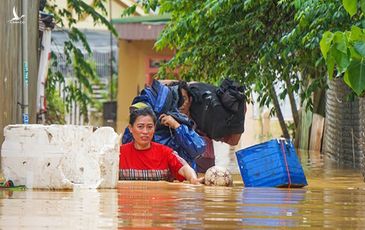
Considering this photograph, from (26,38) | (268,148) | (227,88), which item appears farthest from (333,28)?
(26,38)

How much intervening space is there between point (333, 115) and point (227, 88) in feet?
27.4

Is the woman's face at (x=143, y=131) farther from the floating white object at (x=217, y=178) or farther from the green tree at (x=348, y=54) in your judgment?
the green tree at (x=348, y=54)

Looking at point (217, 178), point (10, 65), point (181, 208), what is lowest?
point (181, 208)

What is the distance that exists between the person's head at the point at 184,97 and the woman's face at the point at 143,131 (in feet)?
6.25

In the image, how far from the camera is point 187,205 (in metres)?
9.65

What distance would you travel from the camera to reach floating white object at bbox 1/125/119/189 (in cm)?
1095

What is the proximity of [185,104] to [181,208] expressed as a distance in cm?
523

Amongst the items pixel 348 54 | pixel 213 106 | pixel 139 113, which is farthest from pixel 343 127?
pixel 348 54

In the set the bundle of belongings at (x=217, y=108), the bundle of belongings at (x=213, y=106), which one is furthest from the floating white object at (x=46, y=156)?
the bundle of belongings at (x=217, y=108)

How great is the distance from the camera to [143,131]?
12273mm

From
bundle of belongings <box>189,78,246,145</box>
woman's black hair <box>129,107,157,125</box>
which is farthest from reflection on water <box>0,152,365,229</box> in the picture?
bundle of belongings <box>189,78,246,145</box>

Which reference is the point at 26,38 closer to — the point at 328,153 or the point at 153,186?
the point at 153,186

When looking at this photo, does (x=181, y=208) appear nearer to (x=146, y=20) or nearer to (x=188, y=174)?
(x=188, y=174)

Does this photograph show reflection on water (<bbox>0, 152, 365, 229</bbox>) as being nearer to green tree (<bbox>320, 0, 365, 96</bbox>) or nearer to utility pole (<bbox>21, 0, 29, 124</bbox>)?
green tree (<bbox>320, 0, 365, 96</bbox>)
